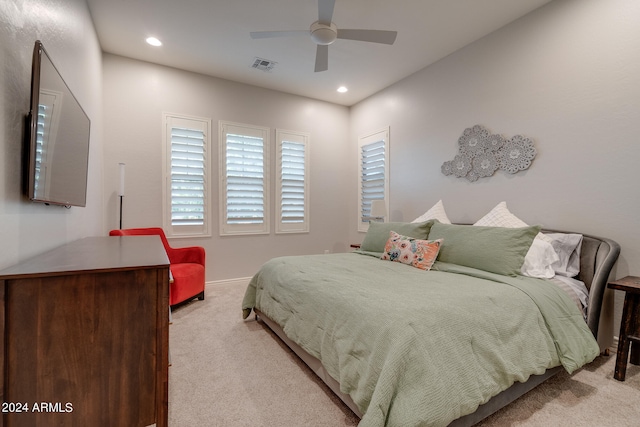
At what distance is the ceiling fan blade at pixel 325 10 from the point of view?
2.14 m

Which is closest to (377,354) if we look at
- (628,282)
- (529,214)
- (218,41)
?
(628,282)

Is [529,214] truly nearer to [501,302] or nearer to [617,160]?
[617,160]

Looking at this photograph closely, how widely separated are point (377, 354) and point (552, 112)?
279 centimetres

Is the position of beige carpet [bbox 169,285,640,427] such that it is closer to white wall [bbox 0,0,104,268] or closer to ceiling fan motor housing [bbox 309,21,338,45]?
white wall [bbox 0,0,104,268]

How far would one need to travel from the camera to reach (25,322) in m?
1.01

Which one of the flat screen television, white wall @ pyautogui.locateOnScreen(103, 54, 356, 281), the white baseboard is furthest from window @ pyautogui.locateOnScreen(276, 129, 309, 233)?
the flat screen television

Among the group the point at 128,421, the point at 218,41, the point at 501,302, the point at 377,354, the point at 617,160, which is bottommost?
the point at 128,421

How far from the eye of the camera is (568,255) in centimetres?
235

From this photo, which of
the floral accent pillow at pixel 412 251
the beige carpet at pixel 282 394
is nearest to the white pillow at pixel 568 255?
the beige carpet at pixel 282 394

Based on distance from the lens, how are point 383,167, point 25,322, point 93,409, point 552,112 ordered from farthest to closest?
point 383,167
point 552,112
point 93,409
point 25,322

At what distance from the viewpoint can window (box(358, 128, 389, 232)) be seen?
4469 millimetres

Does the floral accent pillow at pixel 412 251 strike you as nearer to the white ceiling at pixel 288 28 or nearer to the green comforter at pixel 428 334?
the green comforter at pixel 428 334

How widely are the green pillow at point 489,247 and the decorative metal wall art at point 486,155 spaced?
927 millimetres

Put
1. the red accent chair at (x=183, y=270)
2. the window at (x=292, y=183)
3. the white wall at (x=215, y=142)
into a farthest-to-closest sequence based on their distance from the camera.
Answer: the window at (x=292, y=183), the white wall at (x=215, y=142), the red accent chair at (x=183, y=270)
